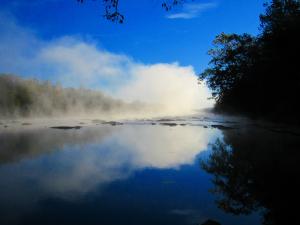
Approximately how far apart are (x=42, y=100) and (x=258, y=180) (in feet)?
390

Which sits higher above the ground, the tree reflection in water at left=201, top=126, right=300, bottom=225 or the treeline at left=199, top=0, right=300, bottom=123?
the treeline at left=199, top=0, right=300, bottom=123

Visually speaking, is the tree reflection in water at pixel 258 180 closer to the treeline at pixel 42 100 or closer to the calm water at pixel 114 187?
the calm water at pixel 114 187

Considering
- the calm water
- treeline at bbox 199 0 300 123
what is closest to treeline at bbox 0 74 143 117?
treeline at bbox 199 0 300 123

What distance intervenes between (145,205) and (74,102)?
140518 millimetres

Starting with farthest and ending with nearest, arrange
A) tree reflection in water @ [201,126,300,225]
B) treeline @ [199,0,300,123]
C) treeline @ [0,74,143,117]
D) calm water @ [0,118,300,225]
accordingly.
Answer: treeline @ [0,74,143,117] → treeline @ [199,0,300,123] → tree reflection in water @ [201,126,300,225] → calm water @ [0,118,300,225]

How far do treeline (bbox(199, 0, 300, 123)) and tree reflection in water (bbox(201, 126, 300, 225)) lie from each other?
15.9 meters

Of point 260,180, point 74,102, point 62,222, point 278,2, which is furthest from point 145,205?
point 74,102

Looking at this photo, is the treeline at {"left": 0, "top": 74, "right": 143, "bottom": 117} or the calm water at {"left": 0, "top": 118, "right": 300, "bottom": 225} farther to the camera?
the treeline at {"left": 0, "top": 74, "right": 143, "bottom": 117}

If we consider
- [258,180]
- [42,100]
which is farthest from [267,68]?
[42,100]

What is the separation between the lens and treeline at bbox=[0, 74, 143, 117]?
110562 millimetres

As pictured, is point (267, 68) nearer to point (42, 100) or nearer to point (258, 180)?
point (258, 180)

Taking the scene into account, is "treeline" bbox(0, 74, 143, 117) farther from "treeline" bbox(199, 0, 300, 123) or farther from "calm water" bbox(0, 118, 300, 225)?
"calm water" bbox(0, 118, 300, 225)

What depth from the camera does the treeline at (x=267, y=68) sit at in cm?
3534

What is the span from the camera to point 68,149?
929 inches
